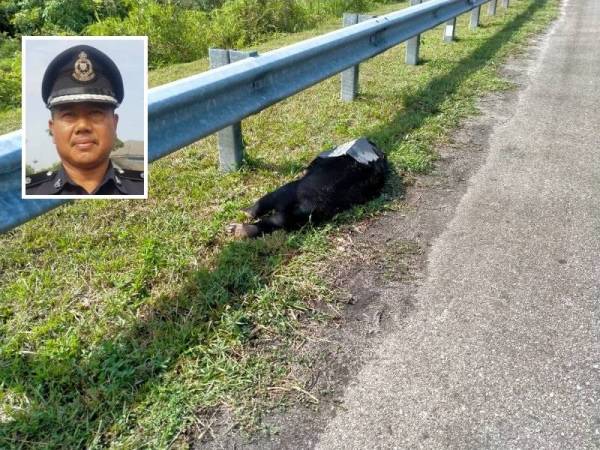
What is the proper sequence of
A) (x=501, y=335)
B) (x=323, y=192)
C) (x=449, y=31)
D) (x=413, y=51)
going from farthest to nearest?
(x=449, y=31) < (x=413, y=51) < (x=323, y=192) < (x=501, y=335)

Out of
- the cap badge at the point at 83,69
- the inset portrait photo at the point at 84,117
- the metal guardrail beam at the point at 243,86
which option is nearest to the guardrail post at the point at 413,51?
the metal guardrail beam at the point at 243,86

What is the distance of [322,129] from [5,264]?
101 inches

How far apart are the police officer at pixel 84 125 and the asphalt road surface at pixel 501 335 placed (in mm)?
1074

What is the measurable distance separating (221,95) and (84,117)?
1.31 m

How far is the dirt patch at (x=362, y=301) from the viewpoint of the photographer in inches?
64.6

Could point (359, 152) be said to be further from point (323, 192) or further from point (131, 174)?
point (131, 174)

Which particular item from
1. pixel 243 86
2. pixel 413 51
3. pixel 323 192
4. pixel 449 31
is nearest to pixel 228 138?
pixel 243 86

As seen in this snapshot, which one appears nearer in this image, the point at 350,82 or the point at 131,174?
the point at 131,174

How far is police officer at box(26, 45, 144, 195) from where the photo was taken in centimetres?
140

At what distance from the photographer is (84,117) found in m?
1.46

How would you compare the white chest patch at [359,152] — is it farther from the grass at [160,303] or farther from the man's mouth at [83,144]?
the man's mouth at [83,144]

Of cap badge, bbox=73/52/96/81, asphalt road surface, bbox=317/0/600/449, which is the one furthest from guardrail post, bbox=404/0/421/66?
cap badge, bbox=73/52/96/81

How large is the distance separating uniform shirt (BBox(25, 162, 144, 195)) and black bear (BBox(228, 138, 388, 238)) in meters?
1.16

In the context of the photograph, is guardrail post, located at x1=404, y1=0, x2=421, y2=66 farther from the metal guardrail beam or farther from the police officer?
the police officer
